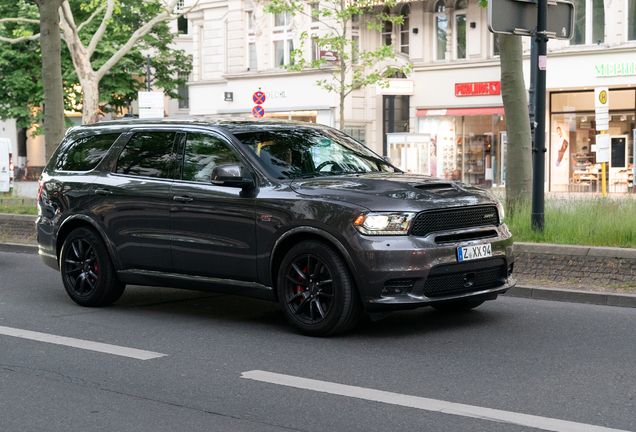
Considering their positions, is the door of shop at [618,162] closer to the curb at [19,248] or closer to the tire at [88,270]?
the curb at [19,248]

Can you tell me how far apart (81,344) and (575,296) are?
4.84 metres

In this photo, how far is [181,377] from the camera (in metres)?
5.77

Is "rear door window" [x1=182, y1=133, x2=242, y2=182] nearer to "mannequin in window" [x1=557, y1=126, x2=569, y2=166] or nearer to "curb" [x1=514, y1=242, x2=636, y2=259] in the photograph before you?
"curb" [x1=514, y1=242, x2=636, y2=259]

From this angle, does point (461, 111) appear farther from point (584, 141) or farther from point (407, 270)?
point (407, 270)

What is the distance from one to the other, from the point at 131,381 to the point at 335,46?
27753 mm

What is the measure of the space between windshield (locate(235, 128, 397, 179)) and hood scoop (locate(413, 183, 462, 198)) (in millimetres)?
920

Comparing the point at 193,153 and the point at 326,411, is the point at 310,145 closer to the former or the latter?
the point at 193,153

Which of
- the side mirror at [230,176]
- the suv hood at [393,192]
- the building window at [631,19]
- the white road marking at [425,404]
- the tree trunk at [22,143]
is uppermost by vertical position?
the building window at [631,19]

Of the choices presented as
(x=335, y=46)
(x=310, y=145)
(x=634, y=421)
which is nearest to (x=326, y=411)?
(x=634, y=421)

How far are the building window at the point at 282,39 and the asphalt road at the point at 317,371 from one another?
3170 cm

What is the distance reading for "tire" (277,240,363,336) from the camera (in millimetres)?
6742

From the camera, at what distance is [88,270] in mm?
8742

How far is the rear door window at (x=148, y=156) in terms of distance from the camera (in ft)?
26.7

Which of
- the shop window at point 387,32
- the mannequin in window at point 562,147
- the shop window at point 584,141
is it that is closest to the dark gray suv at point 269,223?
the shop window at point 584,141
